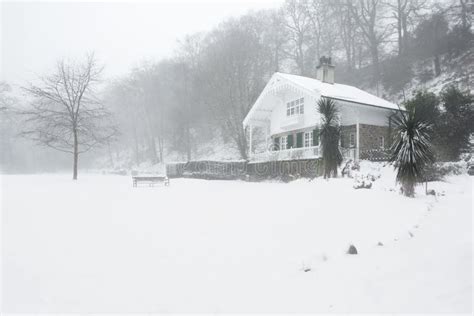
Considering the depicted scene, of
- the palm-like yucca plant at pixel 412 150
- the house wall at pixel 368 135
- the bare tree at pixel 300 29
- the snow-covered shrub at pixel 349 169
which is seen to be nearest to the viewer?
the palm-like yucca plant at pixel 412 150

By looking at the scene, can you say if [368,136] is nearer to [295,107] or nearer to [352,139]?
[352,139]

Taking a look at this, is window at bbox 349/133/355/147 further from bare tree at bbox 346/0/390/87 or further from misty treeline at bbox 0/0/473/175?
bare tree at bbox 346/0/390/87

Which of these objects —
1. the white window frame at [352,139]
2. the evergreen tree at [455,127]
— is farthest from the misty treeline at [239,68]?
the evergreen tree at [455,127]

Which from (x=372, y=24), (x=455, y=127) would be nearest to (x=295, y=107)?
(x=455, y=127)

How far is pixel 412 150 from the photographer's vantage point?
8.66m

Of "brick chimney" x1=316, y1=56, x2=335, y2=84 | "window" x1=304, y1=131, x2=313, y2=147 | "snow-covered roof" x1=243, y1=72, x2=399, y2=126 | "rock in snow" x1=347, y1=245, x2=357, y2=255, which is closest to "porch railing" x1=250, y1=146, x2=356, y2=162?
"window" x1=304, y1=131, x2=313, y2=147

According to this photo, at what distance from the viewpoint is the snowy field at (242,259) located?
127 inches

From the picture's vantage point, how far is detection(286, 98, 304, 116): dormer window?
21750mm

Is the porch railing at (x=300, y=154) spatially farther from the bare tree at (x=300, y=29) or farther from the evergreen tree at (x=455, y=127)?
the bare tree at (x=300, y=29)

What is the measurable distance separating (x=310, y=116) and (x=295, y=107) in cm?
189

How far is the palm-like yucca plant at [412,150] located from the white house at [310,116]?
6873 mm

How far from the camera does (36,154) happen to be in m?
49.4

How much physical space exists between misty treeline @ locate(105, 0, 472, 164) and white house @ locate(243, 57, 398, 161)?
4197 mm

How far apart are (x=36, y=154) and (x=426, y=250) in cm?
6039
